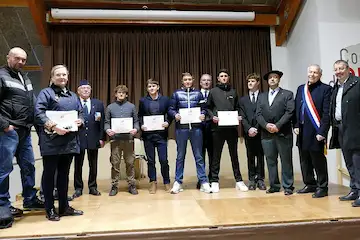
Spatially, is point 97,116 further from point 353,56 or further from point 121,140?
point 353,56

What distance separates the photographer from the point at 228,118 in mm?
3309

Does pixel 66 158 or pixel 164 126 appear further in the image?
pixel 164 126

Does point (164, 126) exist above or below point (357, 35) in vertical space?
below

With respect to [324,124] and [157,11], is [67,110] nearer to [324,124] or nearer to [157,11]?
[324,124]

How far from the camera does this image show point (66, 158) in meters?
2.42

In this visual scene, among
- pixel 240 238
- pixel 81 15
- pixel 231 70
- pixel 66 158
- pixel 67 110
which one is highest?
pixel 81 15

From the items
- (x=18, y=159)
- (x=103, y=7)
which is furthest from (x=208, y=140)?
(x=103, y=7)

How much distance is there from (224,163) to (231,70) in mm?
1653

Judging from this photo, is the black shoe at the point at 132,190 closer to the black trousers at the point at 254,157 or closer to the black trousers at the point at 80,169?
the black trousers at the point at 80,169

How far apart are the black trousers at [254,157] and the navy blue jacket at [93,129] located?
5.51ft

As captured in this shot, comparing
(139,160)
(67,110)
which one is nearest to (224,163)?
(139,160)

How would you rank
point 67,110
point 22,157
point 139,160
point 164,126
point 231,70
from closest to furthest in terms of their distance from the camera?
point 67,110
point 22,157
point 164,126
point 139,160
point 231,70

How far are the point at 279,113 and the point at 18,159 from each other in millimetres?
2478

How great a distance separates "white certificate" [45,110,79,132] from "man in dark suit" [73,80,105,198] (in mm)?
1066
